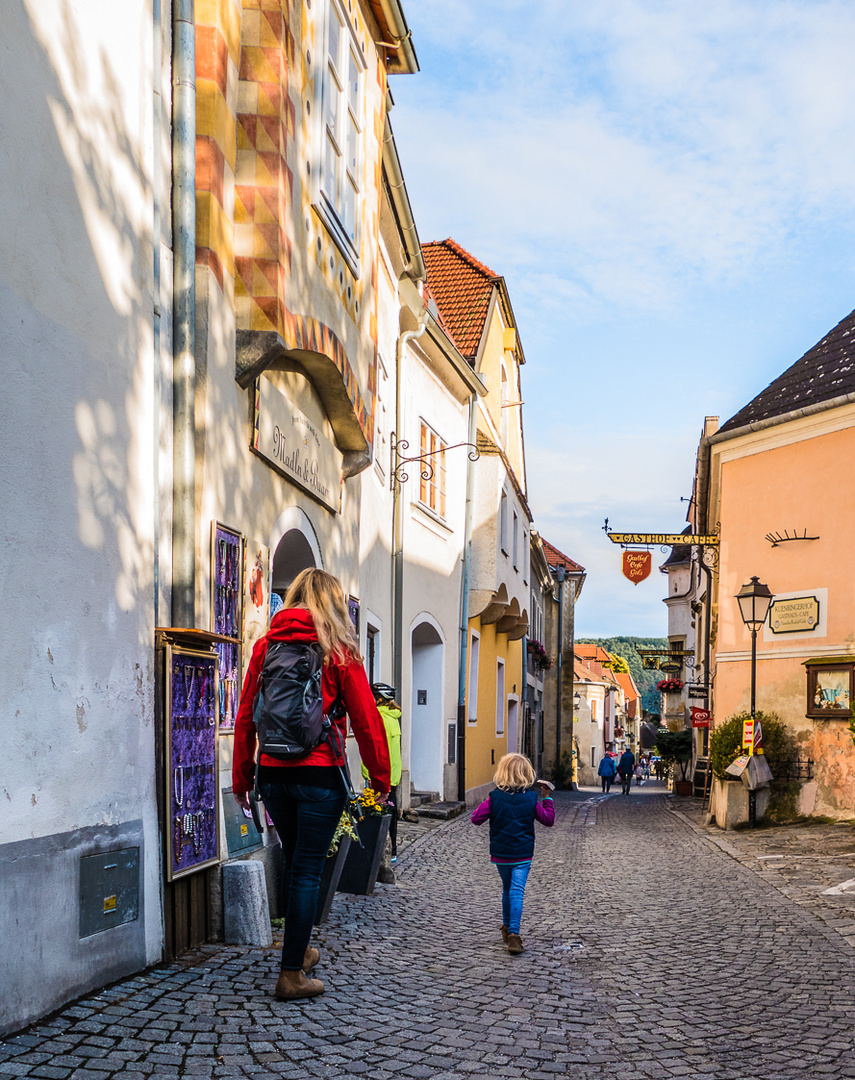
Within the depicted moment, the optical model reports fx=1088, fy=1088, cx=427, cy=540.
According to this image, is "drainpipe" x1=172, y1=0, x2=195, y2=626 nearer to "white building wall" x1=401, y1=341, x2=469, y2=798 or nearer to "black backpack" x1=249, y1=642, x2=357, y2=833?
"black backpack" x1=249, y1=642, x2=357, y2=833

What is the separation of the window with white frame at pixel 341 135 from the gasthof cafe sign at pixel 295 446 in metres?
1.55

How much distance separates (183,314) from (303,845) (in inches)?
116

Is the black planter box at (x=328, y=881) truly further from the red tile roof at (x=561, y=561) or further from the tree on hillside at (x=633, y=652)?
the tree on hillside at (x=633, y=652)

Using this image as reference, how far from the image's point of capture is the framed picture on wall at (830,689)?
1424cm

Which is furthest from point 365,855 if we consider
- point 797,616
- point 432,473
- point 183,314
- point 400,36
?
point 432,473

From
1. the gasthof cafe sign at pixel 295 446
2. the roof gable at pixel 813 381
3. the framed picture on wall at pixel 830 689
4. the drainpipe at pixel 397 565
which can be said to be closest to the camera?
the gasthof cafe sign at pixel 295 446

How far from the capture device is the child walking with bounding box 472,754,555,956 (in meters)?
6.60

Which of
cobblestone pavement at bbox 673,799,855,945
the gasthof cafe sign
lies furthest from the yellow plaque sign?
the gasthof cafe sign

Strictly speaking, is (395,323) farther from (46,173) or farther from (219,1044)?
(219,1044)

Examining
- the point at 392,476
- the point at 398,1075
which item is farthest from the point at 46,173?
the point at 392,476

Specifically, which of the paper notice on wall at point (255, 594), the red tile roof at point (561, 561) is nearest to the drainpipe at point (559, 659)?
the red tile roof at point (561, 561)

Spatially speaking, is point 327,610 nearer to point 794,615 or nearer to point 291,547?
point 291,547

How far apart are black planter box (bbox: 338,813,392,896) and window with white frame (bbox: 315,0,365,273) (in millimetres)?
4516

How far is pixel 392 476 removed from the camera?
1470 cm
